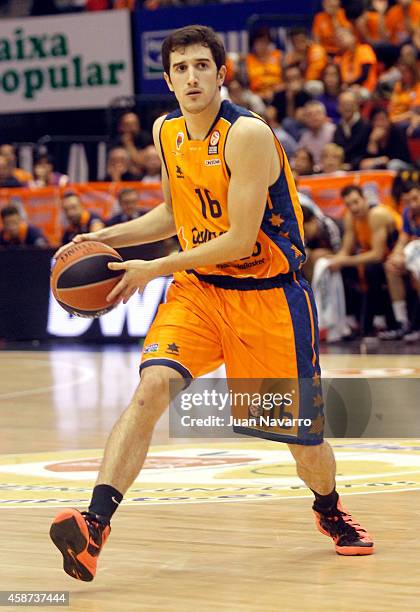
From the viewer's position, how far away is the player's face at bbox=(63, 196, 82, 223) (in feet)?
52.1

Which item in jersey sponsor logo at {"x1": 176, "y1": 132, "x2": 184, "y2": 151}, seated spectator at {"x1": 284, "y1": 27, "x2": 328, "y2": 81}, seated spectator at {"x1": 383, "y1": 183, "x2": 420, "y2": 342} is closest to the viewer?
jersey sponsor logo at {"x1": 176, "y1": 132, "x2": 184, "y2": 151}

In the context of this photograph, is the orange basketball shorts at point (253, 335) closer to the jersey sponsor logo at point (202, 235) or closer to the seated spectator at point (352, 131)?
the jersey sponsor logo at point (202, 235)

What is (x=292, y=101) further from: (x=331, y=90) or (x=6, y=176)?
(x=6, y=176)

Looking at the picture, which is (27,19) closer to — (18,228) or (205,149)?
(18,228)

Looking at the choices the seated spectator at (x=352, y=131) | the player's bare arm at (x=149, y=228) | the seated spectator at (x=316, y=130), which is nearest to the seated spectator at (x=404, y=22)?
the seated spectator at (x=352, y=131)

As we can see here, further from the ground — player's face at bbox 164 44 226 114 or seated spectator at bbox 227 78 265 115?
player's face at bbox 164 44 226 114

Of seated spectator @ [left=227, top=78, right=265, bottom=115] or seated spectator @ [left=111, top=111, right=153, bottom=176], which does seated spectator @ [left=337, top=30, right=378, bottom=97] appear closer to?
seated spectator @ [left=227, top=78, right=265, bottom=115]

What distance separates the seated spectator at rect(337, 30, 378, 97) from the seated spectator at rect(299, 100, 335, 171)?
0.81 metres

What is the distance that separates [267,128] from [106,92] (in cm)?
1532

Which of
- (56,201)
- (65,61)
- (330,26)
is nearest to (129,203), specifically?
(56,201)

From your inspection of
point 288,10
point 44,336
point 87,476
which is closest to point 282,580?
point 87,476

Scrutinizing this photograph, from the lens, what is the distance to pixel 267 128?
506 centimetres

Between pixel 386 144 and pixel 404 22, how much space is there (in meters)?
2.56

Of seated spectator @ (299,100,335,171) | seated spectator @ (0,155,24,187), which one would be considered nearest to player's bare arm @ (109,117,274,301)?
seated spectator @ (299,100,335,171)
